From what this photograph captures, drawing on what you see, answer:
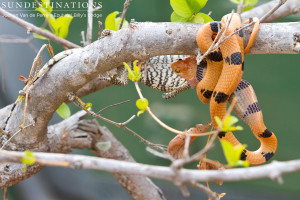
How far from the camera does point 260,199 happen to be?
7.38ft

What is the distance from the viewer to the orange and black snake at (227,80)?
0.78m

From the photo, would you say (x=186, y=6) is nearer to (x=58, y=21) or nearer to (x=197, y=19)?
(x=197, y=19)

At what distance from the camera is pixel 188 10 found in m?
0.92

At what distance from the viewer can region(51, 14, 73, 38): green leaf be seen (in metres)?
1.21

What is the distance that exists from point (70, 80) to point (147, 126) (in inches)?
56.4

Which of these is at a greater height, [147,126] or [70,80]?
[70,80]

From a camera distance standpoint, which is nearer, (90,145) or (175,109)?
(90,145)

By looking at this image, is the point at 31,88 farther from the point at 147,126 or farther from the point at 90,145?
the point at 147,126

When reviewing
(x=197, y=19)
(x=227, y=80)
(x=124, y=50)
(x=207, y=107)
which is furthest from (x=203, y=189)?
(x=207, y=107)

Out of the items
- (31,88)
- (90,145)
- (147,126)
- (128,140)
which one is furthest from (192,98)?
(31,88)

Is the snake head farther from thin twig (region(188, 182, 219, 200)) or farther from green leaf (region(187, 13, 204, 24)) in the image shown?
thin twig (region(188, 182, 219, 200))

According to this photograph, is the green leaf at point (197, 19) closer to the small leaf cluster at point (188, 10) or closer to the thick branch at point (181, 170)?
the small leaf cluster at point (188, 10)

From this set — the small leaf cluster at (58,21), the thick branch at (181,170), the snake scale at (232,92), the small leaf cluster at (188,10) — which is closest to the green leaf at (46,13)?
the small leaf cluster at (58,21)

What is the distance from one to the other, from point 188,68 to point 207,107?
133 centimetres
